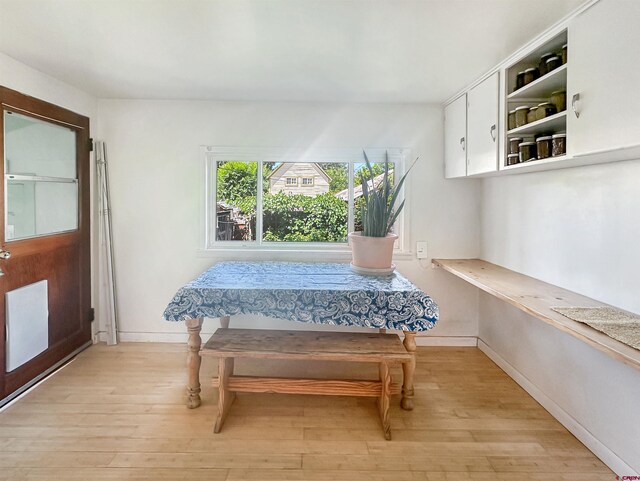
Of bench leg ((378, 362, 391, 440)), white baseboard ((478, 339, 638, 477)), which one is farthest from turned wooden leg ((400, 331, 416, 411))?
white baseboard ((478, 339, 638, 477))

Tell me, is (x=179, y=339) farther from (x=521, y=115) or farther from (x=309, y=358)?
(x=521, y=115)

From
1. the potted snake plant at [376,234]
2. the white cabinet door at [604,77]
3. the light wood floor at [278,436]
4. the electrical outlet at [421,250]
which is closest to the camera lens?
the white cabinet door at [604,77]

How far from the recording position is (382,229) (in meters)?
2.60

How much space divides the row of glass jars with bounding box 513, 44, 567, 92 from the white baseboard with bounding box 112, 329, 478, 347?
2.12m

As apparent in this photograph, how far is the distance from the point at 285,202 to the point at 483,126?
1.73 metres

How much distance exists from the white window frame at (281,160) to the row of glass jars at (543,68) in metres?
1.15

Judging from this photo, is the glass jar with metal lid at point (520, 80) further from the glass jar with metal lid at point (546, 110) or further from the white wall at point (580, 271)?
the white wall at point (580, 271)

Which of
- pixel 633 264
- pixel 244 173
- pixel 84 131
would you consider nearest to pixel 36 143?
pixel 84 131

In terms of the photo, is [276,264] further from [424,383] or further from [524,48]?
[524,48]

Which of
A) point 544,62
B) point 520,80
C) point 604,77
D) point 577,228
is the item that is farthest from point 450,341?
point 604,77

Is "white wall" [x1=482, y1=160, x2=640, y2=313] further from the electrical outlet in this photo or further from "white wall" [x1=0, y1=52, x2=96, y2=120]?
"white wall" [x1=0, y1=52, x2=96, y2=120]

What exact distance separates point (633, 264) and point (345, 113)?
2307 millimetres

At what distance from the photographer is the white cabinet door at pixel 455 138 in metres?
2.84

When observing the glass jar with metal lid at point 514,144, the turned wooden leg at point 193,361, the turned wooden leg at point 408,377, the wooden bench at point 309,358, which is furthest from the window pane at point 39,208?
the glass jar with metal lid at point 514,144
